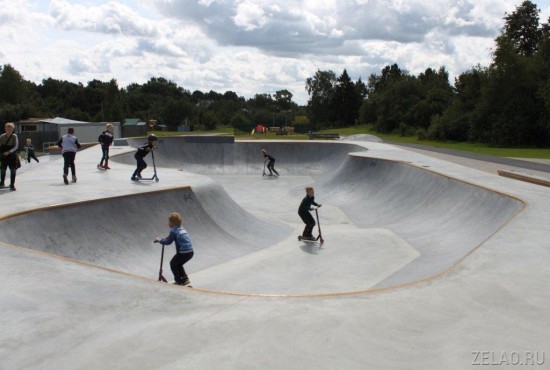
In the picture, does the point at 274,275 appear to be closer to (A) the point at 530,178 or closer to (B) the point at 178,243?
(B) the point at 178,243

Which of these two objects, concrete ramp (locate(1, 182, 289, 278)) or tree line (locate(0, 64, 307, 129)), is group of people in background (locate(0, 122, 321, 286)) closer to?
concrete ramp (locate(1, 182, 289, 278))

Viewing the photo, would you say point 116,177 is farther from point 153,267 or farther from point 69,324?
point 69,324

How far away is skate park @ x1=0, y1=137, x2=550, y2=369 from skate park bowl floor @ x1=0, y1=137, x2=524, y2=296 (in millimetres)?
48

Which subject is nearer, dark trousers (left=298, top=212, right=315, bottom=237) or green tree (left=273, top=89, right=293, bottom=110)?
dark trousers (left=298, top=212, right=315, bottom=237)

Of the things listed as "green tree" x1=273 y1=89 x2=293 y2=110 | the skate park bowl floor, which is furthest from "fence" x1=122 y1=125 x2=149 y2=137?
"green tree" x1=273 y1=89 x2=293 y2=110

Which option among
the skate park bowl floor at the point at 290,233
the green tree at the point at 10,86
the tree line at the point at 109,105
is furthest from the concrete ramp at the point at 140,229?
the green tree at the point at 10,86

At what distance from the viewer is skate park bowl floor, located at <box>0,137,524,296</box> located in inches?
374

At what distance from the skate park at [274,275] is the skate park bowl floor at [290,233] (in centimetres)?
5

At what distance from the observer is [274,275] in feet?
34.2

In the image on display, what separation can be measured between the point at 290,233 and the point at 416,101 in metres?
60.2

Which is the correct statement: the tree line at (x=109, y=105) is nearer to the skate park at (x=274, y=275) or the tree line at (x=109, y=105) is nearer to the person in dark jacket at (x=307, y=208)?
the skate park at (x=274, y=275)

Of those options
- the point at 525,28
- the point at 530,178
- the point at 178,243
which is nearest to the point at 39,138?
the point at 530,178

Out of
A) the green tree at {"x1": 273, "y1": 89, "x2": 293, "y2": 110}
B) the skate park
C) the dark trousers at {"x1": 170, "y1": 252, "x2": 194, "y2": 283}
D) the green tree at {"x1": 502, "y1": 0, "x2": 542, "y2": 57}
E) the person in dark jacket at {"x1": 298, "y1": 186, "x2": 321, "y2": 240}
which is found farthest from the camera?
the green tree at {"x1": 273, "y1": 89, "x2": 293, "y2": 110}

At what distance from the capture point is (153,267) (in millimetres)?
9945
